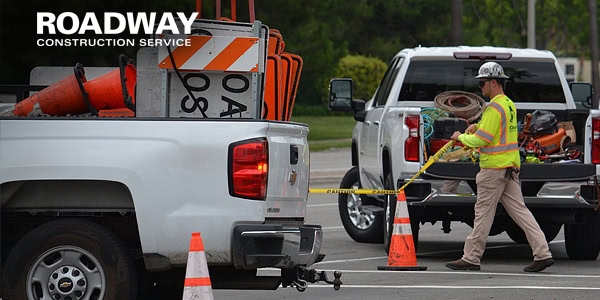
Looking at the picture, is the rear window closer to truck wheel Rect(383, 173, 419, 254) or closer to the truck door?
the truck door

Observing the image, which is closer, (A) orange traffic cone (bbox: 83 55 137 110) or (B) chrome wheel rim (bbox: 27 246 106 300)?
(B) chrome wheel rim (bbox: 27 246 106 300)

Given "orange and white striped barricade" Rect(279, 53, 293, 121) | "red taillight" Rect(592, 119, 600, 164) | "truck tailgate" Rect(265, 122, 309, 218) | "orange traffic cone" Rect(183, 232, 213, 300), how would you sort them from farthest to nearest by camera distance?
"red taillight" Rect(592, 119, 600, 164), "orange and white striped barricade" Rect(279, 53, 293, 121), "truck tailgate" Rect(265, 122, 309, 218), "orange traffic cone" Rect(183, 232, 213, 300)

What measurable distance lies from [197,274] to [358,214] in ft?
24.1

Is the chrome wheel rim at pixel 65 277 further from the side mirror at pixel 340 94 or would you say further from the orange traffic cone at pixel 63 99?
the side mirror at pixel 340 94

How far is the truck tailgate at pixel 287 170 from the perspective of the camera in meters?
7.41

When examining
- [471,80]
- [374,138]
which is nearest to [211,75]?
[374,138]

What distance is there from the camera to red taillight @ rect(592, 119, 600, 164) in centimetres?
1195

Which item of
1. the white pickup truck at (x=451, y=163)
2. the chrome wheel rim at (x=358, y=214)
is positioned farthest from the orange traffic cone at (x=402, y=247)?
the chrome wheel rim at (x=358, y=214)

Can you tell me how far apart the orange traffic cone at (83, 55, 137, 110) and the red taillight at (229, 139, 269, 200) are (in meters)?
1.24

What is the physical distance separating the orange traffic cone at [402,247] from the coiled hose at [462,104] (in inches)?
67.0

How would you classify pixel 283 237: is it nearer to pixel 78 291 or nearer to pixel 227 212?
pixel 227 212

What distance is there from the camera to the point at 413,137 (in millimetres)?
11789

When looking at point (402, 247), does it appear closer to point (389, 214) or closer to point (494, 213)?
point (494, 213)

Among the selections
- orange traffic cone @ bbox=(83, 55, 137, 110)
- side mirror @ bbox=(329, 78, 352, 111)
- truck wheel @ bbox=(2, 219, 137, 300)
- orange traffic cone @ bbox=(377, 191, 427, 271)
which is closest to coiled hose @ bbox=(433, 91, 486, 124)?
side mirror @ bbox=(329, 78, 352, 111)
